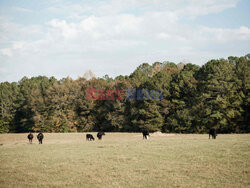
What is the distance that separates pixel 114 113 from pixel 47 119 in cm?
1981

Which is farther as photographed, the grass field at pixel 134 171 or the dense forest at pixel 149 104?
the dense forest at pixel 149 104

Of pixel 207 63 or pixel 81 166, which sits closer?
pixel 81 166

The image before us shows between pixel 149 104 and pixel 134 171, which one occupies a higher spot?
pixel 149 104

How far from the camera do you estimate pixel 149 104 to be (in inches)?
2511

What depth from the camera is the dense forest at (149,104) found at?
181 feet

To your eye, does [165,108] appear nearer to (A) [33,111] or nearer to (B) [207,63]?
(B) [207,63]

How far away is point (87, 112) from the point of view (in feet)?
254

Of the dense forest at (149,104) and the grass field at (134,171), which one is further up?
the dense forest at (149,104)

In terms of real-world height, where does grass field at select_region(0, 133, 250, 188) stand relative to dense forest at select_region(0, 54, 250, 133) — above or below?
below

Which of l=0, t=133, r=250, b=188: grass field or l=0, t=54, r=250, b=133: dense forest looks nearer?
l=0, t=133, r=250, b=188: grass field

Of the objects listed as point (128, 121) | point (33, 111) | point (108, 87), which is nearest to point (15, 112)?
point (33, 111)

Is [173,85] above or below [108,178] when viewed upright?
above

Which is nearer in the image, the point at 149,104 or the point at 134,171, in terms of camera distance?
the point at 134,171

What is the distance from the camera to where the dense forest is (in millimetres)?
55250
